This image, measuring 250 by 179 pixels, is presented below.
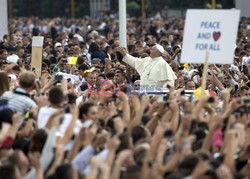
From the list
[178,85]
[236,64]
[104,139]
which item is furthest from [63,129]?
[236,64]

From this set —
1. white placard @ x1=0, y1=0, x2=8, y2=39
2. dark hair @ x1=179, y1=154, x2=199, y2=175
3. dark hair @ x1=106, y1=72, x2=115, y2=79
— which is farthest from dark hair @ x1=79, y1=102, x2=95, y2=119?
white placard @ x1=0, y1=0, x2=8, y2=39

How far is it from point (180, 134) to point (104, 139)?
2.77 feet

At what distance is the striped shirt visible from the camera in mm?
14766

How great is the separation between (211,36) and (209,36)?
0.03m

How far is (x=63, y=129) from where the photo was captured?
13.0 meters

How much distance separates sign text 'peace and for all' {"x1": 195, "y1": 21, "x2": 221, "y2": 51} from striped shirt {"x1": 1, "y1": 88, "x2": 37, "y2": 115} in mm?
2355

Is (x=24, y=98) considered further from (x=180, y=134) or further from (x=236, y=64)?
(x=236, y=64)

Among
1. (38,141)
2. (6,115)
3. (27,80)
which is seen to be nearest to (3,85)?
(27,80)

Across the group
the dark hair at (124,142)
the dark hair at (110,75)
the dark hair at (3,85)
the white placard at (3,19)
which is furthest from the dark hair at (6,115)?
the white placard at (3,19)

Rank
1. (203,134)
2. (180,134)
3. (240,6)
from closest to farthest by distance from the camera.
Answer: (180,134) → (203,134) → (240,6)

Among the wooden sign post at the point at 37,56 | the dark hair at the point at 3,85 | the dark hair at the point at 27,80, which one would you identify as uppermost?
the dark hair at the point at 27,80

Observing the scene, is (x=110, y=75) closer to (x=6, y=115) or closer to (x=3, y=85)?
(x=3, y=85)

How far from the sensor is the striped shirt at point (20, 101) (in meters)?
14.8

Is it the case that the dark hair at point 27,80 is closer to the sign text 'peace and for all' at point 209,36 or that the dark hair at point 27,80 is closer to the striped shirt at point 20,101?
the striped shirt at point 20,101
